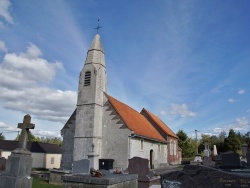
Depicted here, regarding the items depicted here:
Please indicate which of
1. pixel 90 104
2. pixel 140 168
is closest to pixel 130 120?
pixel 90 104

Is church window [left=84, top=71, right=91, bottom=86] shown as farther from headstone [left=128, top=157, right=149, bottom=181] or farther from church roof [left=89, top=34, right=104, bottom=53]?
headstone [left=128, top=157, right=149, bottom=181]

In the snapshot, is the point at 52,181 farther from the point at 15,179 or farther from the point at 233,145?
the point at 233,145

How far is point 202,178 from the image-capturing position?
19.1ft

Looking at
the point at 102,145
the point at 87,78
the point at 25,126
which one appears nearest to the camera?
the point at 25,126

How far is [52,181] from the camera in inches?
617

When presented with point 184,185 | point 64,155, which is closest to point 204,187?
point 184,185

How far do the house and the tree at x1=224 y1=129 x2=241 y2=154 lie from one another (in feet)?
115

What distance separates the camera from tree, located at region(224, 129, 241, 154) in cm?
4856

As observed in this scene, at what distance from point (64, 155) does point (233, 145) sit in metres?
39.0

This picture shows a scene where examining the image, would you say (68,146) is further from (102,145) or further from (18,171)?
(18,171)

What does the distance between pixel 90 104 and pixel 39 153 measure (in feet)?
69.7

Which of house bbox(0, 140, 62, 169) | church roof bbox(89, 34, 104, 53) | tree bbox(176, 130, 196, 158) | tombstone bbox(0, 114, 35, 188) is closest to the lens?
tombstone bbox(0, 114, 35, 188)

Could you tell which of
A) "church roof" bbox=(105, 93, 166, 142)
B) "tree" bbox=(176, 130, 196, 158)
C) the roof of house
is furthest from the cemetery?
"tree" bbox=(176, 130, 196, 158)

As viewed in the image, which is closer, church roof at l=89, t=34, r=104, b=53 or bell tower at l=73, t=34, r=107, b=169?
bell tower at l=73, t=34, r=107, b=169
